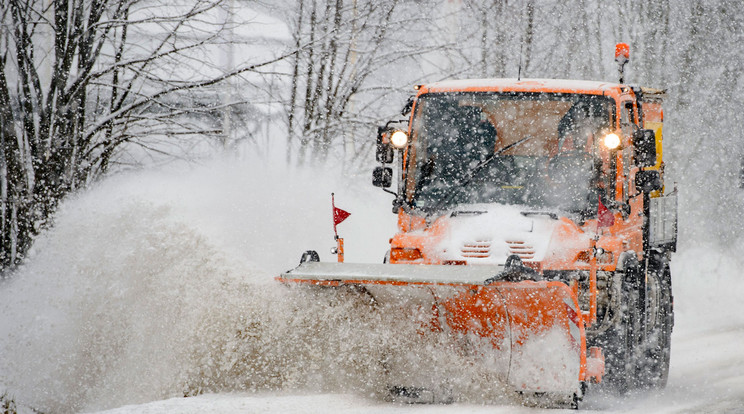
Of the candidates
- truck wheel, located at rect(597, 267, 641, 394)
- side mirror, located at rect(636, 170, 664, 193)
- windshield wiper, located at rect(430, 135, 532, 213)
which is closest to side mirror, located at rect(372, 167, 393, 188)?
windshield wiper, located at rect(430, 135, 532, 213)

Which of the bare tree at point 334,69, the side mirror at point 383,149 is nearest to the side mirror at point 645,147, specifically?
the side mirror at point 383,149

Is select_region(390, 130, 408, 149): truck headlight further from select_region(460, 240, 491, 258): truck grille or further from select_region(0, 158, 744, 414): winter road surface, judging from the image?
select_region(0, 158, 744, 414): winter road surface

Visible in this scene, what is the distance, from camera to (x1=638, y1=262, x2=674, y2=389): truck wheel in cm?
770

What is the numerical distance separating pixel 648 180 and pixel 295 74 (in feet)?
17.9

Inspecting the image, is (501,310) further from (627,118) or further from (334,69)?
(334,69)

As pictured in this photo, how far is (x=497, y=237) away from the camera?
6.75 meters

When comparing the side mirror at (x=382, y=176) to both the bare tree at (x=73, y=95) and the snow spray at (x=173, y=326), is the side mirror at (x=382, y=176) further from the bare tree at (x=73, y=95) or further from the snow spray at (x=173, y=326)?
the bare tree at (x=73, y=95)

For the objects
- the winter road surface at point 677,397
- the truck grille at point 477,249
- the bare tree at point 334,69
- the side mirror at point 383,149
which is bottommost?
the winter road surface at point 677,397

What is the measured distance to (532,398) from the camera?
5.89 meters

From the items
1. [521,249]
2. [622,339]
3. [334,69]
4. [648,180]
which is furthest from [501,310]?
[334,69]

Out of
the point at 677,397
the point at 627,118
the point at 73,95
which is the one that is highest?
the point at 73,95

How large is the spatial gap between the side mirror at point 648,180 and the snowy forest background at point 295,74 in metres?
4.25

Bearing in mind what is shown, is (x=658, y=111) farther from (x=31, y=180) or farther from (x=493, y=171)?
(x=31, y=180)

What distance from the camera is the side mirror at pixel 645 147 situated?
6.89 metres
